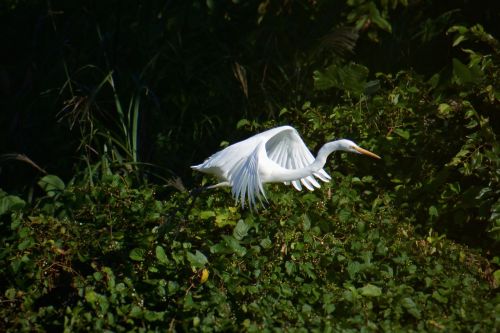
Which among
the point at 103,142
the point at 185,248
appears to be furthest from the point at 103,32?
the point at 185,248

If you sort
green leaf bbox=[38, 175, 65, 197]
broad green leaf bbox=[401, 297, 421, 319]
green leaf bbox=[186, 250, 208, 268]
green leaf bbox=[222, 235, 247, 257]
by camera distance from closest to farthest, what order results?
broad green leaf bbox=[401, 297, 421, 319] → green leaf bbox=[186, 250, 208, 268] → green leaf bbox=[222, 235, 247, 257] → green leaf bbox=[38, 175, 65, 197]

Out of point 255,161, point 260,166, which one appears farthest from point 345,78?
point 255,161

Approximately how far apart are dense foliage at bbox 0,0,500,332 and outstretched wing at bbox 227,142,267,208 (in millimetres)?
208

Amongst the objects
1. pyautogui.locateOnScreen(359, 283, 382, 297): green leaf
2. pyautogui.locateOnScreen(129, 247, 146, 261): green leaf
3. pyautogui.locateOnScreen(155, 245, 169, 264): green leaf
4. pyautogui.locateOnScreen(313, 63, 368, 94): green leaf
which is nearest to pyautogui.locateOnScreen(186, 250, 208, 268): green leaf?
pyautogui.locateOnScreen(155, 245, 169, 264): green leaf

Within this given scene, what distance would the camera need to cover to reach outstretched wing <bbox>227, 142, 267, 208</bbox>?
4363mm

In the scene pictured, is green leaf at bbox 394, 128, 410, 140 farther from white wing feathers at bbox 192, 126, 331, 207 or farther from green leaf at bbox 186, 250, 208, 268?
green leaf at bbox 186, 250, 208, 268

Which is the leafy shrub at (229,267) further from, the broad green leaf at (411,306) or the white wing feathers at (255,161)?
the white wing feathers at (255,161)

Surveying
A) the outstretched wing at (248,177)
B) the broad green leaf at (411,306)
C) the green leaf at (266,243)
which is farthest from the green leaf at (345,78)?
the broad green leaf at (411,306)

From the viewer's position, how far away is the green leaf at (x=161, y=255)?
4.25m

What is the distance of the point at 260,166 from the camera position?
15.9ft

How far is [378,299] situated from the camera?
4.21 meters

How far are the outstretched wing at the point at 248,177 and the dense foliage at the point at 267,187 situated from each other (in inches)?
8.2

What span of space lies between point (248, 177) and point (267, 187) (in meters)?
0.79

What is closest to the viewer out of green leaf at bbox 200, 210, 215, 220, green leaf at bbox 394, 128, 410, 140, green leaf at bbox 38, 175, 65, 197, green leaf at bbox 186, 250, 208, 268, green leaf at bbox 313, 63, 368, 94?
green leaf at bbox 186, 250, 208, 268
